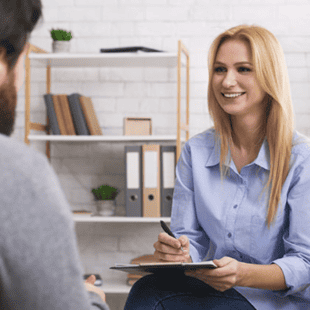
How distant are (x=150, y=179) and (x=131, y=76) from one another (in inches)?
26.7

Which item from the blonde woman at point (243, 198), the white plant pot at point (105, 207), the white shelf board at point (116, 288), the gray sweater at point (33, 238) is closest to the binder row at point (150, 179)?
the white plant pot at point (105, 207)

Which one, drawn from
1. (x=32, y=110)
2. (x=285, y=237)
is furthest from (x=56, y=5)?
(x=285, y=237)

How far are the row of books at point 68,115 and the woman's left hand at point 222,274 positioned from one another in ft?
4.03

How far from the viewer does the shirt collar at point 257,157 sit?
1418mm

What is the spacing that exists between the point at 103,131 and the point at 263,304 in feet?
4.93

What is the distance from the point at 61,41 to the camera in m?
2.34

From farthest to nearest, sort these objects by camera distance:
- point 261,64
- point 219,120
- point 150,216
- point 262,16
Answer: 1. point 262,16
2. point 150,216
3. point 219,120
4. point 261,64

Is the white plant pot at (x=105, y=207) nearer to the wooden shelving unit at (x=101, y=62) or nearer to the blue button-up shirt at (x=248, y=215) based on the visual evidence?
the wooden shelving unit at (x=101, y=62)

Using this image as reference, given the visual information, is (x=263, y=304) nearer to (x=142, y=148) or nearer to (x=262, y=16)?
(x=142, y=148)

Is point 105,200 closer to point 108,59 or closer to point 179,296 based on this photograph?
point 108,59

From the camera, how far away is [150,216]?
2215mm

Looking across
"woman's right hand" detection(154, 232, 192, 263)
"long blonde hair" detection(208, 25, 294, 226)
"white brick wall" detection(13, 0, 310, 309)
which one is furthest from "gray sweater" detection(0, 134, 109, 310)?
"white brick wall" detection(13, 0, 310, 309)

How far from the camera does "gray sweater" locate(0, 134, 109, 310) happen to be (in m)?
0.43

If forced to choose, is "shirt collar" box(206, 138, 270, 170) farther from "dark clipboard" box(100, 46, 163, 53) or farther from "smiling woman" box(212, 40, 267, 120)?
"dark clipboard" box(100, 46, 163, 53)
